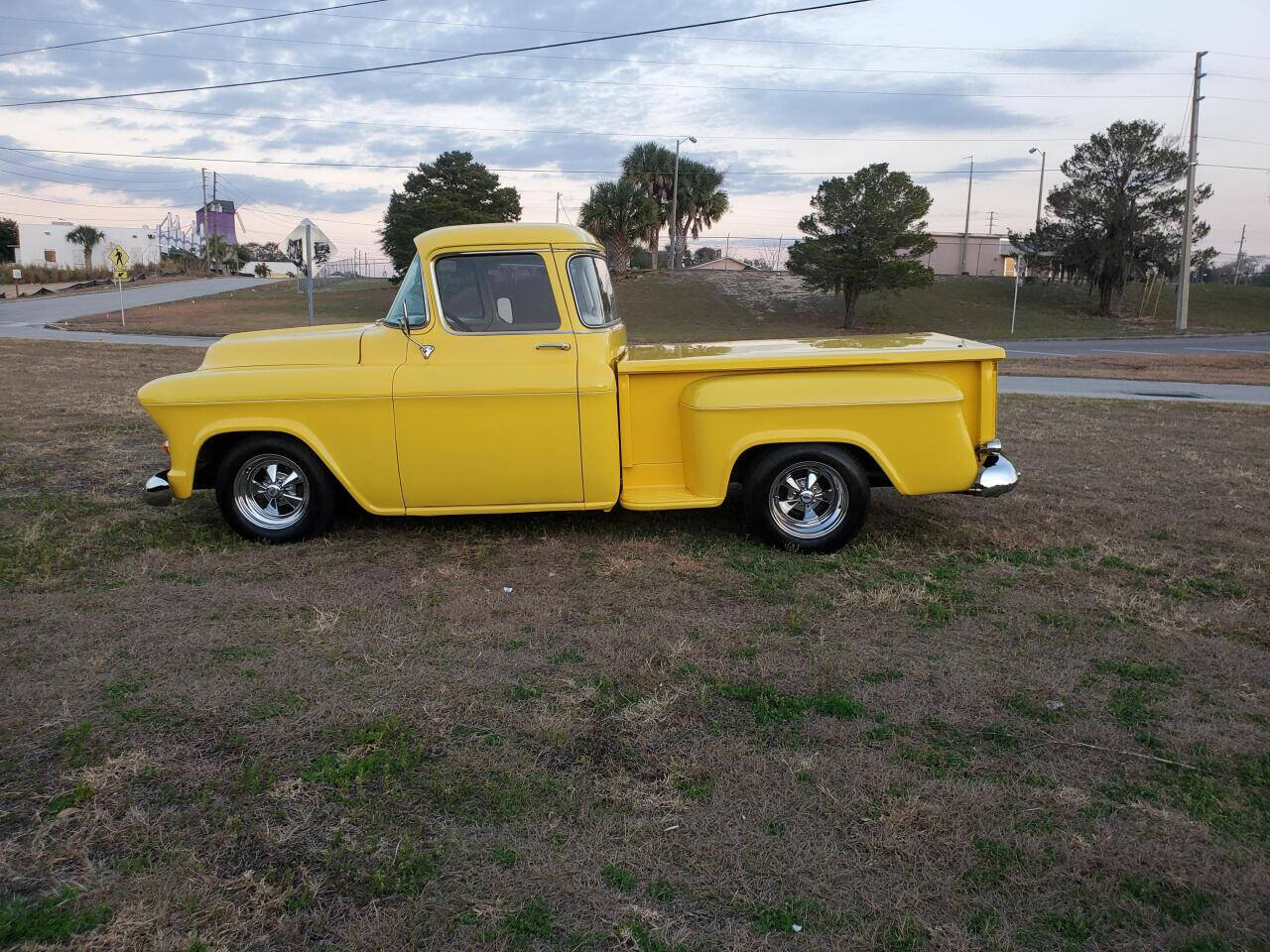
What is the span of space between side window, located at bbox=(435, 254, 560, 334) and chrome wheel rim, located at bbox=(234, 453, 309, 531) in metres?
1.48

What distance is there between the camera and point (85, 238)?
79.8 meters

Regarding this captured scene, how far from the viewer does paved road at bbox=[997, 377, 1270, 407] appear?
14.3 metres

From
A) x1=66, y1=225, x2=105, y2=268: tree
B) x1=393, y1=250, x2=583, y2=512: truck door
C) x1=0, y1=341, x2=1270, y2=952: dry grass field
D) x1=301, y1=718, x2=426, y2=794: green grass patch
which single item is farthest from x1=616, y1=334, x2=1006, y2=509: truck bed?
x1=66, y1=225, x2=105, y2=268: tree

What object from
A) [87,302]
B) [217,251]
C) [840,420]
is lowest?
[840,420]

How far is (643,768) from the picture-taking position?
11.0 ft

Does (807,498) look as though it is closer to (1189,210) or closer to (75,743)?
(75,743)

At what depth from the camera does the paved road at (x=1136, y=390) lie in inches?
561

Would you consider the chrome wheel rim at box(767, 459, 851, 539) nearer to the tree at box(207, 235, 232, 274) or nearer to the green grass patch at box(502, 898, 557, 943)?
the green grass patch at box(502, 898, 557, 943)

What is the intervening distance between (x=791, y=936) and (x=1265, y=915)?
1344 millimetres

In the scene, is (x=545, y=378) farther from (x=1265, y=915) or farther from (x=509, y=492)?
(x=1265, y=915)

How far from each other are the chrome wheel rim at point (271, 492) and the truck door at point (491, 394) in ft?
2.66

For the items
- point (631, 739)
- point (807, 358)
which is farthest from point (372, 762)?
point (807, 358)

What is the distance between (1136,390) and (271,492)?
14630 mm

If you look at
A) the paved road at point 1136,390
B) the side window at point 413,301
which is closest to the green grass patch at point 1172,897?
the side window at point 413,301
